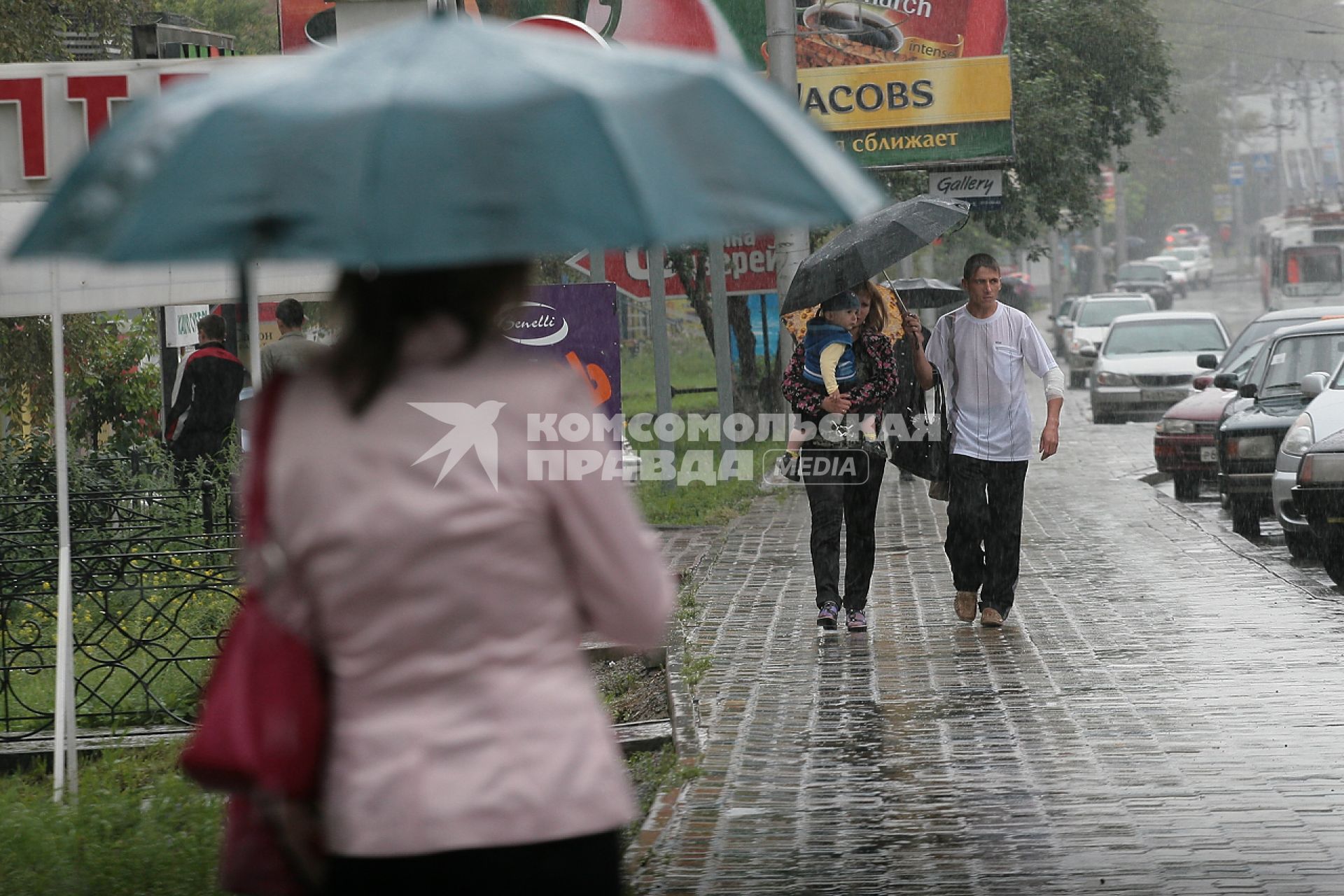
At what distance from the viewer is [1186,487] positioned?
16828 millimetres

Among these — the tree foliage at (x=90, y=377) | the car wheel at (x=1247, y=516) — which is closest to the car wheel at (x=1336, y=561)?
the car wheel at (x=1247, y=516)

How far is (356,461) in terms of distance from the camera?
7.96ft

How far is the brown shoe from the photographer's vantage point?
953 cm

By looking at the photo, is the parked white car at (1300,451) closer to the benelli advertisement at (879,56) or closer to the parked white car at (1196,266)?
the benelli advertisement at (879,56)

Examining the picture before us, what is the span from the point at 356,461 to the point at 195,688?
6.34 m

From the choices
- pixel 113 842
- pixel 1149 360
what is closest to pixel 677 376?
pixel 1149 360

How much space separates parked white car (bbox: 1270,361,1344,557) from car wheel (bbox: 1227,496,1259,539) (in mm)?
1336

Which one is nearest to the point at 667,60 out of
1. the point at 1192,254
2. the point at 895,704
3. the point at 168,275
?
the point at 895,704

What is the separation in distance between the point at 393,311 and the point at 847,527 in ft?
22.8

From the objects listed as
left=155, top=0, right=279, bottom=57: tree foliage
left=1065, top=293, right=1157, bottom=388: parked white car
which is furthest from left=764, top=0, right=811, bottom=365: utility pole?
left=155, top=0, right=279, bottom=57: tree foliage

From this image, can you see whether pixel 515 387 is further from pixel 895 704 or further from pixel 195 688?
pixel 195 688

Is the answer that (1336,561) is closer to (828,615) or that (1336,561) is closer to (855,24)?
(828,615)

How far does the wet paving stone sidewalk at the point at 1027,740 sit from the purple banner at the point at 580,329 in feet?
4.96

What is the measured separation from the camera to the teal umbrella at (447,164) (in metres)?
2.33
